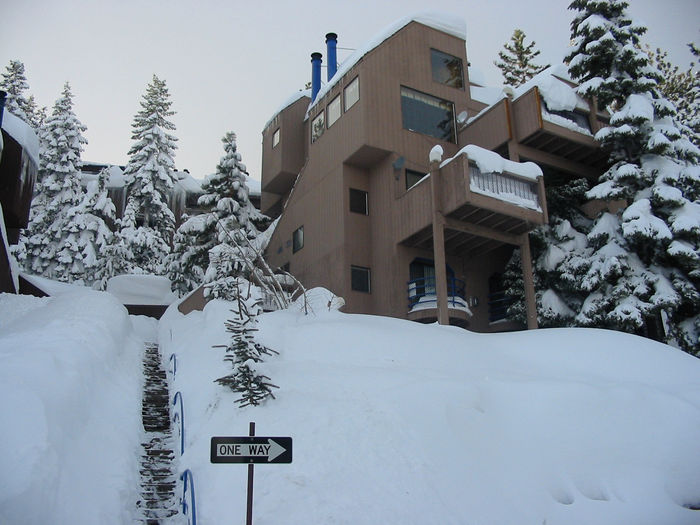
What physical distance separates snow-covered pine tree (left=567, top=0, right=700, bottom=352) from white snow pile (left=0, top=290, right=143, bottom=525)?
1244cm

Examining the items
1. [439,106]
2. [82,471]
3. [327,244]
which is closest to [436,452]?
[82,471]

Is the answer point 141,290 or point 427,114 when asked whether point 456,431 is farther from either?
point 141,290

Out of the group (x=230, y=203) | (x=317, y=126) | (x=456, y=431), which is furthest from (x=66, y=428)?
(x=317, y=126)

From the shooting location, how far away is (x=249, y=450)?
510cm

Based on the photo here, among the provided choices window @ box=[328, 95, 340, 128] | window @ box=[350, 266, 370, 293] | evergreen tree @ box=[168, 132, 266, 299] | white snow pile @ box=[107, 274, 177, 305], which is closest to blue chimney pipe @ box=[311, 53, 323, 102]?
window @ box=[328, 95, 340, 128]

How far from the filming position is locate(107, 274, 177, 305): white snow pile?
24.3 m

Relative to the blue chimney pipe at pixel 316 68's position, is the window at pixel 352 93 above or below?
below

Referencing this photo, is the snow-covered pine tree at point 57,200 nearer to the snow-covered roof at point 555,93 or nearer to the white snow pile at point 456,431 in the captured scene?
the white snow pile at point 456,431

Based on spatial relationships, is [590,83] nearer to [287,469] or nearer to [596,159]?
[596,159]

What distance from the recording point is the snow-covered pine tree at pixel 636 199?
1539cm

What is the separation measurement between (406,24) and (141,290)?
15.0 meters

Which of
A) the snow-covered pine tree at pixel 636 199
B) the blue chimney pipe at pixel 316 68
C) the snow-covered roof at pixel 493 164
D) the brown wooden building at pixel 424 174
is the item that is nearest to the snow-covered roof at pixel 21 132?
the brown wooden building at pixel 424 174

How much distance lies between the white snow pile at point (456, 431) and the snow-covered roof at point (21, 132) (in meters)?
13.0

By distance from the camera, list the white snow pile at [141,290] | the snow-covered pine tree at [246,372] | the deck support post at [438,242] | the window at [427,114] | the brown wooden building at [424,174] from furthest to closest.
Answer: the white snow pile at [141,290] → the window at [427,114] → the brown wooden building at [424,174] → the deck support post at [438,242] → the snow-covered pine tree at [246,372]
